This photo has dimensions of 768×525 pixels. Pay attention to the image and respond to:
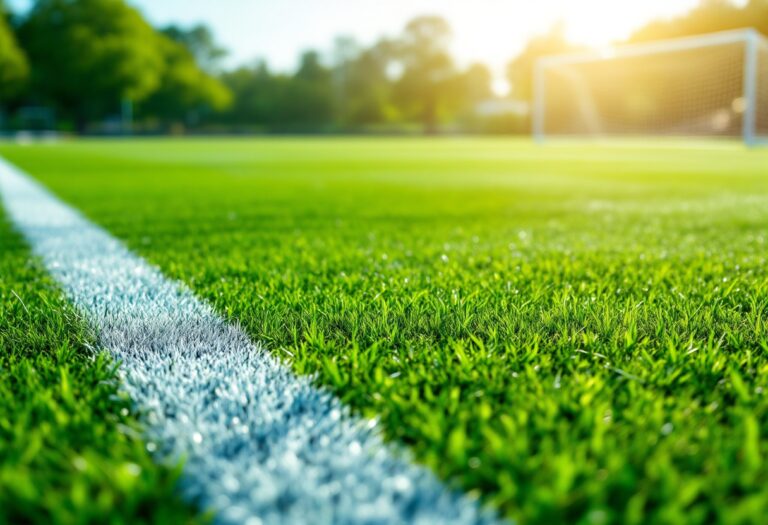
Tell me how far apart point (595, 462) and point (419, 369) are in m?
0.57

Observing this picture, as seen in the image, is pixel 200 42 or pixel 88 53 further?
pixel 200 42

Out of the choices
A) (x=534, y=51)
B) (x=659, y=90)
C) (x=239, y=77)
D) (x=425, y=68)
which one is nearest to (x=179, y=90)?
(x=239, y=77)

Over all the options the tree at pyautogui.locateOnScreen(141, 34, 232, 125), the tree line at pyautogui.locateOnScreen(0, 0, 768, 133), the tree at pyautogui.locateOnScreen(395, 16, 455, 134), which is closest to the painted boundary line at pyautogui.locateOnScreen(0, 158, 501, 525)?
the tree line at pyautogui.locateOnScreen(0, 0, 768, 133)

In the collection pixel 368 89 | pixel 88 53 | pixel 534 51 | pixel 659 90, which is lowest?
pixel 659 90

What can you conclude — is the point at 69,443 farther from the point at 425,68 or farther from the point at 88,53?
the point at 425,68

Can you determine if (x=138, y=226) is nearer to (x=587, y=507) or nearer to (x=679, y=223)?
(x=679, y=223)

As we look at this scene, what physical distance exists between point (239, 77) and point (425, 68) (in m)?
21.1

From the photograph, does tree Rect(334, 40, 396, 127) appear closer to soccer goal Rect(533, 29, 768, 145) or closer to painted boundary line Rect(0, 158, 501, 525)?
soccer goal Rect(533, 29, 768, 145)

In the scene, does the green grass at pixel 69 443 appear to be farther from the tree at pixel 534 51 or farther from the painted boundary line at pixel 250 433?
the tree at pixel 534 51

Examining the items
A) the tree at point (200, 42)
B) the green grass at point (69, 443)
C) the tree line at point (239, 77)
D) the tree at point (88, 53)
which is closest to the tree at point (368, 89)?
the tree line at point (239, 77)

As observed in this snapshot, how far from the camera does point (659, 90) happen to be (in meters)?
33.2

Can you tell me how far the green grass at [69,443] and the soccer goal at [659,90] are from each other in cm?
1960

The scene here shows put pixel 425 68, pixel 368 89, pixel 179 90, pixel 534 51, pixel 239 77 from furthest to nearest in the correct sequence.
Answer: pixel 239 77, pixel 368 89, pixel 425 68, pixel 534 51, pixel 179 90

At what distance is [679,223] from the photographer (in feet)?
16.3
